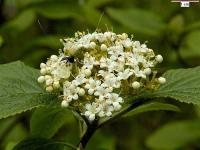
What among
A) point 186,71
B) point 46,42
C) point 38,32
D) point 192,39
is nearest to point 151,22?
point 192,39

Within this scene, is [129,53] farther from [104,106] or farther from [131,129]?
[131,129]

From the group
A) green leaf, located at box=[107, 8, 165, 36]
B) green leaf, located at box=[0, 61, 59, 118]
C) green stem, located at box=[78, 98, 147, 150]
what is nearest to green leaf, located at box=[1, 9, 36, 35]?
green leaf, located at box=[107, 8, 165, 36]

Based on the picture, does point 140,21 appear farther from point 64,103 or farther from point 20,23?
point 64,103

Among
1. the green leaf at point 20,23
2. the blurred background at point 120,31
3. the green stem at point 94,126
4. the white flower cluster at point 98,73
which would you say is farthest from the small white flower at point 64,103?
the green leaf at point 20,23

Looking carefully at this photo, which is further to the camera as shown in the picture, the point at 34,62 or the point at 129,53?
the point at 34,62

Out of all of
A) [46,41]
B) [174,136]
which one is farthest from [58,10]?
[174,136]

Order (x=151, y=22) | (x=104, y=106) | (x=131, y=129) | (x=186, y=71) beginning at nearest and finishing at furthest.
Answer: (x=104, y=106) → (x=186, y=71) → (x=151, y=22) → (x=131, y=129)
